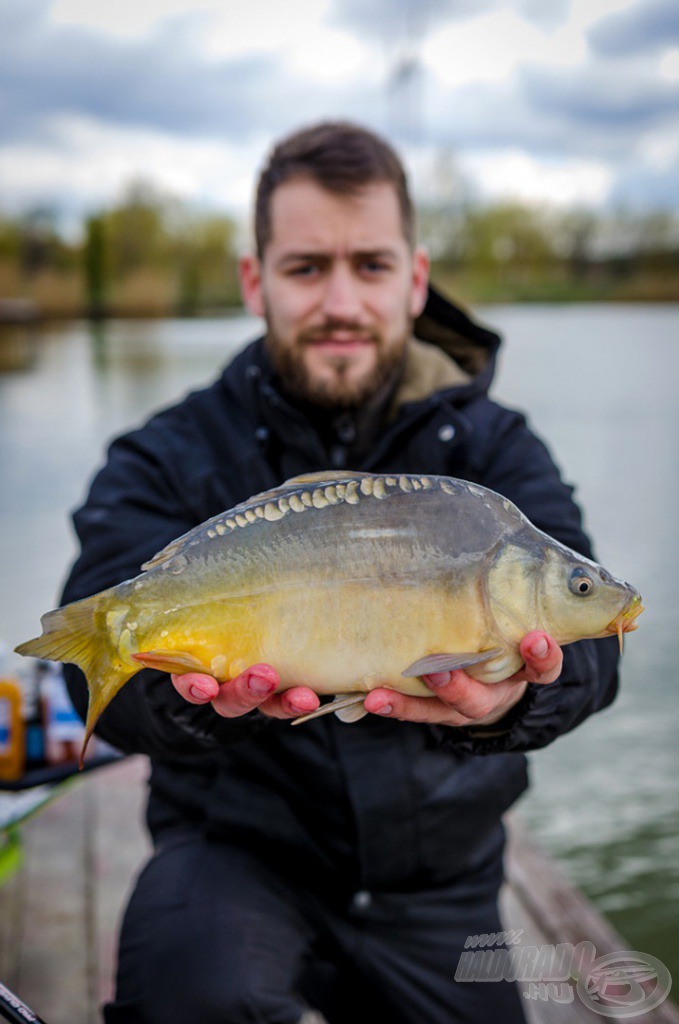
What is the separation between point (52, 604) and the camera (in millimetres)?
6102

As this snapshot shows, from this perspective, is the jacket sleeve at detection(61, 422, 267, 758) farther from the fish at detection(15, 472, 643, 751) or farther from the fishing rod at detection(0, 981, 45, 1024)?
the fishing rod at detection(0, 981, 45, 1024)

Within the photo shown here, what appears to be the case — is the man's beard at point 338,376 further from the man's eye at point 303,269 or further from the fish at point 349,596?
the fish at point 349,596

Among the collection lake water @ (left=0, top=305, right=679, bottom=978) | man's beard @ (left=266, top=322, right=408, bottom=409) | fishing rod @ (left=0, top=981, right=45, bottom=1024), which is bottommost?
lake water @ (left=0, top=305, right=679, bottom=978)

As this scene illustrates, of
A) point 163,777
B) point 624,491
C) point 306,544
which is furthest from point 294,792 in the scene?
point 624,491

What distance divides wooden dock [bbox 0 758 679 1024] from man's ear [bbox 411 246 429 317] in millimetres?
1550

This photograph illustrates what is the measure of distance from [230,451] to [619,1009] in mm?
1465

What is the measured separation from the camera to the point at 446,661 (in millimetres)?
1225

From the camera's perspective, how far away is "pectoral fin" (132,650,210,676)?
4.08ft

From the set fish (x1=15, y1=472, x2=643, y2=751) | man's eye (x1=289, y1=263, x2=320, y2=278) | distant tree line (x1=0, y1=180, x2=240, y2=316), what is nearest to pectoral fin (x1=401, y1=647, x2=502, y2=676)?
fish (x1=15, y1=472, x2=643, y2=751)

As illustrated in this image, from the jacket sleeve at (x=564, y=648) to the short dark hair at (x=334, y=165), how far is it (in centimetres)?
53

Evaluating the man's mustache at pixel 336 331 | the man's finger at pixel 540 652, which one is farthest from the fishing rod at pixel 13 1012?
the man's mustache at pixel 336 331

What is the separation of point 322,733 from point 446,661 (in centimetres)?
66

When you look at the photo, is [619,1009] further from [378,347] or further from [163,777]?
[378,347]

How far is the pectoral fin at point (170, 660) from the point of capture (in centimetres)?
124
